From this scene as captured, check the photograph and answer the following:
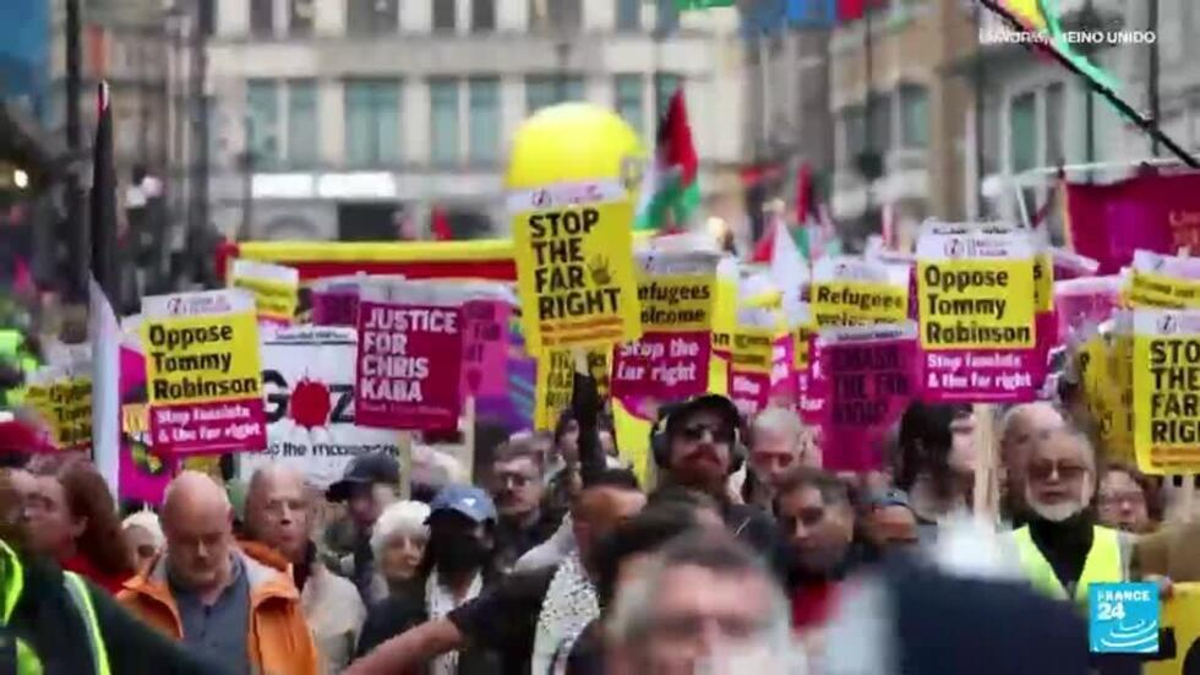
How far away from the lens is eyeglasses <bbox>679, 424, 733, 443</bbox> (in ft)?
27.5

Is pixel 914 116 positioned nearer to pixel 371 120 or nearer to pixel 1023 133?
pixel 1023 133

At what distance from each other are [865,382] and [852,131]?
51884 millimetres

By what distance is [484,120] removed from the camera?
78125mm

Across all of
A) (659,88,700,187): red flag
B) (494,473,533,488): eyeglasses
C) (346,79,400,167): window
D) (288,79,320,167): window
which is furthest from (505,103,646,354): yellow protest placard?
(288,79,320,167): window

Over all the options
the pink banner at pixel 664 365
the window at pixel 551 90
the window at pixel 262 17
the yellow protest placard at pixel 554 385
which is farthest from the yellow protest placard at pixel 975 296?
the window at pixel 262 17

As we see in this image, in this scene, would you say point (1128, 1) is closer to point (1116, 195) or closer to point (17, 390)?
point (1116, 195)

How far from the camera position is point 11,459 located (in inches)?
288

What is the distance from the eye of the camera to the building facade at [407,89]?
249ft

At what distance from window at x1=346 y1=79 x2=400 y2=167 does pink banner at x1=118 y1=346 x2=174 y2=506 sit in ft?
207

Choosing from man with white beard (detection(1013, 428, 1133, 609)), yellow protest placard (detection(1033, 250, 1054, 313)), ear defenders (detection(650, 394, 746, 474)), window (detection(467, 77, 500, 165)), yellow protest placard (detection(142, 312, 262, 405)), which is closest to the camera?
man with white beard (detection(1013, 428, 1133, 609))

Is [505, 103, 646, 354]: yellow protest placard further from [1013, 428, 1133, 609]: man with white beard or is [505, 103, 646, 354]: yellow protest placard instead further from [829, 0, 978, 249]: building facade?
[829, 0, 978, 249]: building facade

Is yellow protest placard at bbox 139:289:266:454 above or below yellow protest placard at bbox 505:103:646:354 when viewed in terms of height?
below

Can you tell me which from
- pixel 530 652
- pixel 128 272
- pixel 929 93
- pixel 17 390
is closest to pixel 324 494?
pixel 17 390

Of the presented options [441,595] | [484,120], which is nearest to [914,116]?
[484,120]
